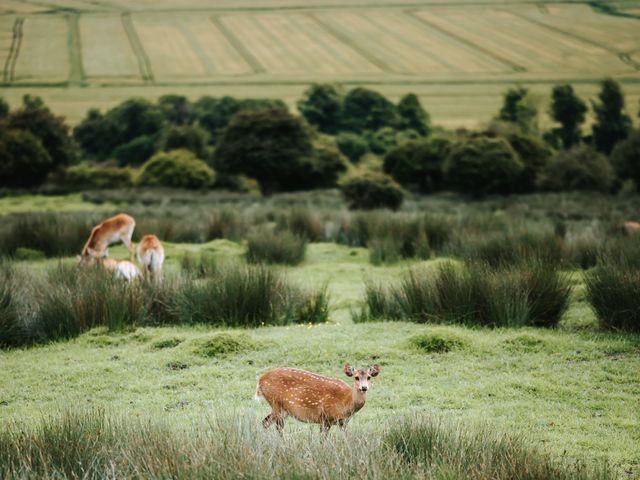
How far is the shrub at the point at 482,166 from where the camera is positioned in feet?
137

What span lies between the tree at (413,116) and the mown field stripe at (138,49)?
36.8m

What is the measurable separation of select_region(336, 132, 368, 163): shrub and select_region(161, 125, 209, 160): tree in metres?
15.4

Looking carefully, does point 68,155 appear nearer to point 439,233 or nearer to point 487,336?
point 439,233

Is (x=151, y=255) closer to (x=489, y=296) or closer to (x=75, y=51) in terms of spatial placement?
(x=489, y=296)

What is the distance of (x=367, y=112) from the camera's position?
75.1 meters

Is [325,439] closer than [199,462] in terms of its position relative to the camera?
No

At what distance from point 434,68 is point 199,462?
106 metres

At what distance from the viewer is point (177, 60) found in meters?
103

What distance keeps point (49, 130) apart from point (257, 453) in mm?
47894

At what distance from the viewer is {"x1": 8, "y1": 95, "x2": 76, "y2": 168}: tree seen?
4903 centimetres

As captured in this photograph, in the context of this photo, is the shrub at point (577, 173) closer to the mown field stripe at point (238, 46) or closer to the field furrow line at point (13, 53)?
the mown field stripe at point (238, 46)

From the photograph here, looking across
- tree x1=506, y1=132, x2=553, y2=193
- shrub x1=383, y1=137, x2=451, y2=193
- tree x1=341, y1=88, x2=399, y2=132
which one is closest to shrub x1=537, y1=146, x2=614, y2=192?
tree x1=506, y1=132, x2=553, y2=193

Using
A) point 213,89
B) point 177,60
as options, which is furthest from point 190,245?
point 177,60

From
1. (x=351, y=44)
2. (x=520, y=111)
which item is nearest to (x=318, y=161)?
(x=520, y=111)
